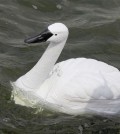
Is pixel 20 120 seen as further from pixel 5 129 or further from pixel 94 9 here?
pixel 94 9

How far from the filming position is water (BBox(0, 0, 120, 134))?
7605mm

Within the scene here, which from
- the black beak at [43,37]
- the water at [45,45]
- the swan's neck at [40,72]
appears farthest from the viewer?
the swan's neck at [40,72]

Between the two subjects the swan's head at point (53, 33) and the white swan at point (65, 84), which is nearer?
the swan's head at point (53, 33)

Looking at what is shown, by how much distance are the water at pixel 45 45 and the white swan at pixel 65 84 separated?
0.55ft

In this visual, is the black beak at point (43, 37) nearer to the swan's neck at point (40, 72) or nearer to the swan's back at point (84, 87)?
the swan's neck at point (40, 72)

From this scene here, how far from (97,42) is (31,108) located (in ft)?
8.61

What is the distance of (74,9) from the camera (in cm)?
1094

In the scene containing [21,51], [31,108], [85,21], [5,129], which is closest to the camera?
[5,129]

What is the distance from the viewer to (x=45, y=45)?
9.80 meters

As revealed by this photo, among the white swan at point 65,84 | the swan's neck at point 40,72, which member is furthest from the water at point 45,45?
the swan's neck at point 40,72

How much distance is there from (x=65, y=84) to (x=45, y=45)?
2.21 meters

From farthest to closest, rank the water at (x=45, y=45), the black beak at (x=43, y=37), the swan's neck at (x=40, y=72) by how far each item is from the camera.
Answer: the swan's neck at (x=40, y=72)
the water at (x=45, y=45)
the black beak at (x=43, y=37)

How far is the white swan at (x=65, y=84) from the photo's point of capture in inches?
301

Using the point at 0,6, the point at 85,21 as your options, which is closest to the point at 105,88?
the point at 85,21
